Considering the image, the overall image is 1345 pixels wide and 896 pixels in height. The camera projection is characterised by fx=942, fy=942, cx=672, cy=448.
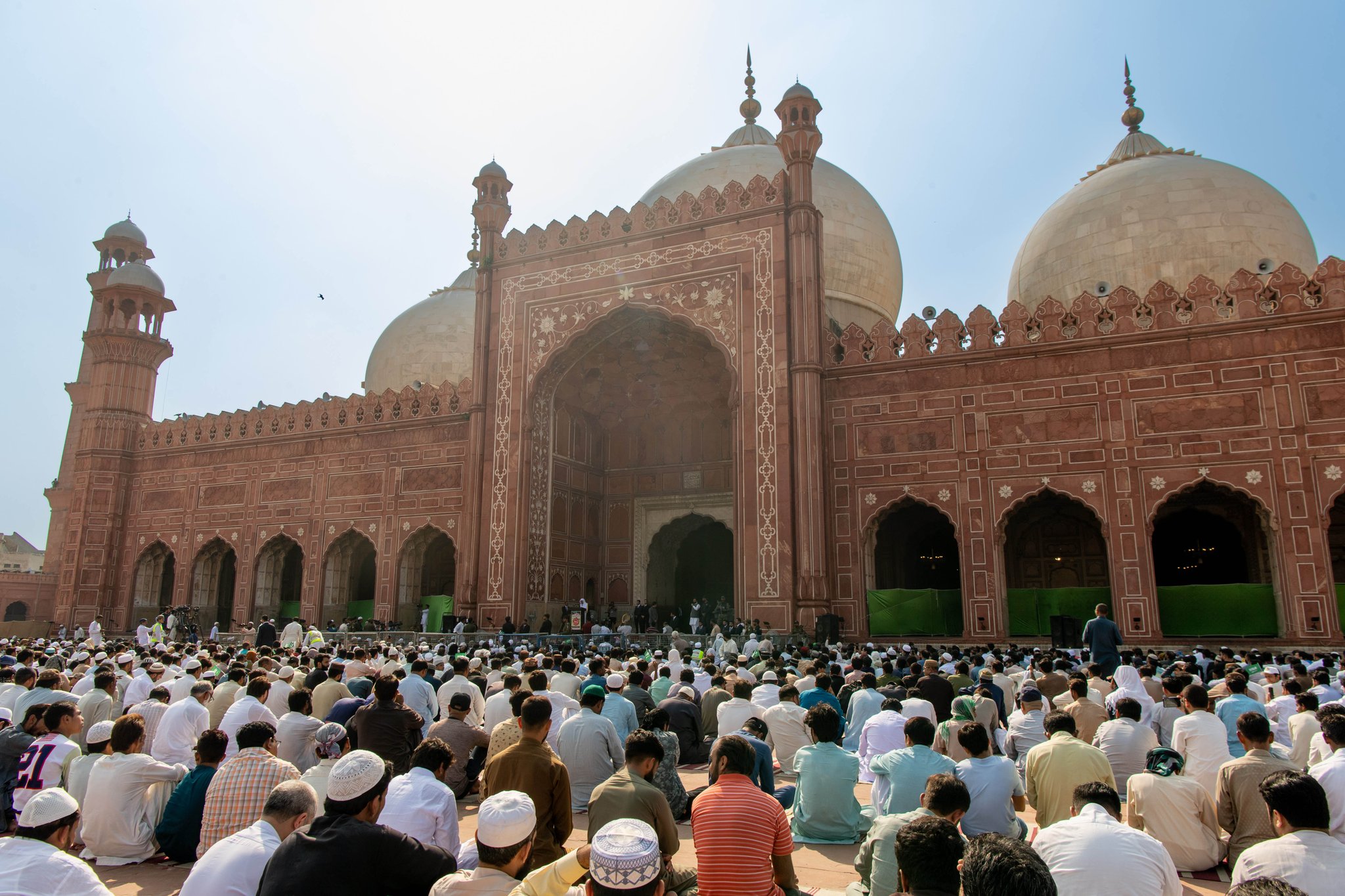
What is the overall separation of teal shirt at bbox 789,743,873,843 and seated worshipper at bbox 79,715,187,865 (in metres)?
3.33

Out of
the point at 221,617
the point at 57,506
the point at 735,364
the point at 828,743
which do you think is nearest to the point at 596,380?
the point at 735,364

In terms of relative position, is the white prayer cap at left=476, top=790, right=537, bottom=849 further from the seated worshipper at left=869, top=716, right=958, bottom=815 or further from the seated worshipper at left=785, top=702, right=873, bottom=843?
the seated worshipper at left=785, top=702, right=873, bottom=843

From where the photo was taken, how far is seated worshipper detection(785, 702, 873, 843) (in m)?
5.06

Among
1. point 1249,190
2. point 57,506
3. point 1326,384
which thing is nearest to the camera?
point 1326,384

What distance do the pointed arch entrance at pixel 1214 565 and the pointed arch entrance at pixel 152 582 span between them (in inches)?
886

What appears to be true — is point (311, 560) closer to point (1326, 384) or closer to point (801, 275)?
point (801, 275)

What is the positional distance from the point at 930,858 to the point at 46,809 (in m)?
2.60

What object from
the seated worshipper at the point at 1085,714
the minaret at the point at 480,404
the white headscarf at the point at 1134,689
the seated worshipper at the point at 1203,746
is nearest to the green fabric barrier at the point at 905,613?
→ the minaret at the point at 480,404

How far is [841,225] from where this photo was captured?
23.1 m

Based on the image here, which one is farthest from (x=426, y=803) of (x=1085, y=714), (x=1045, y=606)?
(x=1045, y=606)

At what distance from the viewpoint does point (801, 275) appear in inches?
666

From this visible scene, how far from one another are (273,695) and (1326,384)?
15.1 m

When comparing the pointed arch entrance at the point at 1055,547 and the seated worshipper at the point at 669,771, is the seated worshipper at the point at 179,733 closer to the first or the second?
the seated worshipper at the point at 669,771

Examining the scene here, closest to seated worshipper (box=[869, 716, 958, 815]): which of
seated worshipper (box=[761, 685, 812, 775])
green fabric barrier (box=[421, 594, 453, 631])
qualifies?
seated worshipper (box=[761, 685, 812, 775])
